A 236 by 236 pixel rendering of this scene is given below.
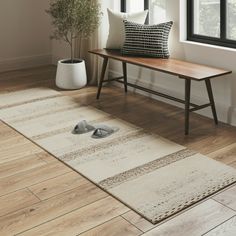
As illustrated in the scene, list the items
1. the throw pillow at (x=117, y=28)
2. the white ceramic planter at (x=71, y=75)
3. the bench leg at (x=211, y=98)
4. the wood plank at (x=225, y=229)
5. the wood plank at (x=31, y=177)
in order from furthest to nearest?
1. the white ceramic planter at (x=71, y=75)
2. the throw pillow at (x=117, y=28)
3. the bench leg at (x=211, y=98)
4. the wood plank at (x=31, y=177)
5. the wood plank at (x=225, y=229)

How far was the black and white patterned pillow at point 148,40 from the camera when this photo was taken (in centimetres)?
381

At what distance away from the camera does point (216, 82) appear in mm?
3605

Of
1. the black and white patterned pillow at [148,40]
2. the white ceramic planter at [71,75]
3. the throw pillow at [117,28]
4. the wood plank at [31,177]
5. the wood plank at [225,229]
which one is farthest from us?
the white ceramic planter at [71,75]

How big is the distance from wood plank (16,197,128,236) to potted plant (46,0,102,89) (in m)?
2.34

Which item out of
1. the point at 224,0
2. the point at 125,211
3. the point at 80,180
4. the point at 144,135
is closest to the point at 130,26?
the point at 224,0

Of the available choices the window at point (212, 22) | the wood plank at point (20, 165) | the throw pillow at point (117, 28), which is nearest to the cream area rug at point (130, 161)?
the wood plank at point (20, 165)

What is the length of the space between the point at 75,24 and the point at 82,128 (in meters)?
1.43

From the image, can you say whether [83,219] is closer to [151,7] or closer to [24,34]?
[151,7]

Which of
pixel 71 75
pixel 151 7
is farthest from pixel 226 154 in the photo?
pixel 71 75

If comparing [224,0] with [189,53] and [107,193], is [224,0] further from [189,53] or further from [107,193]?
[107,193]

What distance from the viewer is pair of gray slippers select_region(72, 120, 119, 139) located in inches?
130

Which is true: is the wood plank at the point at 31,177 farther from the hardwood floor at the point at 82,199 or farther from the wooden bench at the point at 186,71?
the wooden bench at the point at 186,71

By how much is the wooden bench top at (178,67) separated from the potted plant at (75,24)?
55cm

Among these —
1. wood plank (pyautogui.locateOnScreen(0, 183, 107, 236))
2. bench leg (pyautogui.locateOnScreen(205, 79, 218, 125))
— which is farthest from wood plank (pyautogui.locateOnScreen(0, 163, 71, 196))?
bench leg (pyautogui.locateOnScreen(205, 79, 218, 125))
